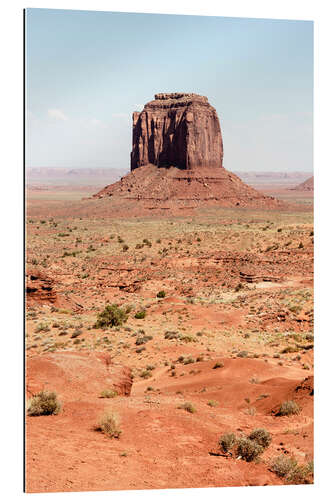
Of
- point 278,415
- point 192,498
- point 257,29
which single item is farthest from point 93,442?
point 257,29

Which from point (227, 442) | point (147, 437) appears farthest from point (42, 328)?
point (227, 442)

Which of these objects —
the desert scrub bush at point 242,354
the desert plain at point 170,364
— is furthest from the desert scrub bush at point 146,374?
the desert scrub bush at point 242,354

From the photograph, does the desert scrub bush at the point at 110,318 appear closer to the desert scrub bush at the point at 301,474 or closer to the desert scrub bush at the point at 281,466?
the desert scrub bush at the point at 301,474

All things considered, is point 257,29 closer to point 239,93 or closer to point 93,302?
point 239,93

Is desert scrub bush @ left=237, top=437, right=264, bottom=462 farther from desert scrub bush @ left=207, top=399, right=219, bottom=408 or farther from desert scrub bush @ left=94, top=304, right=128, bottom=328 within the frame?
desert scrub bush @ left=94, top=304, right=128, bottom=328

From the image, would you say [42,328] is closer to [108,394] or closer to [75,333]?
[75,333]

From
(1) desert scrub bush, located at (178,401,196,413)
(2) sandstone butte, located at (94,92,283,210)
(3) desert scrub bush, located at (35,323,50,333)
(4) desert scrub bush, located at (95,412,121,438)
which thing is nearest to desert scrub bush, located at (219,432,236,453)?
(1) desert scrub bush, located at (178,401,196,413)
